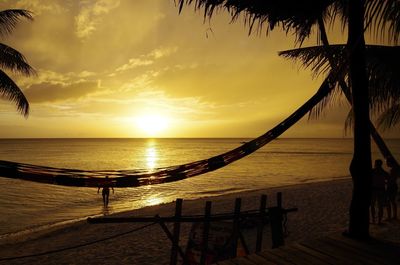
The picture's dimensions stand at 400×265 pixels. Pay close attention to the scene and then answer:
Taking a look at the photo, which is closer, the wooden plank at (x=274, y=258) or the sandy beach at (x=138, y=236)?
the wooden plank at (x=274, y=258)

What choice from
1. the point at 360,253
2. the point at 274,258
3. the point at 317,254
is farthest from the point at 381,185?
the point at 274,258

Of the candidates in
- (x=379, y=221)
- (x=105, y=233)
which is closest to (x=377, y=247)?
(x=379, y=221)

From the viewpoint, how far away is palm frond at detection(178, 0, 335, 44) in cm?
373

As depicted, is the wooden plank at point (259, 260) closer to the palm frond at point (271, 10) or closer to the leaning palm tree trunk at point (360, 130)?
the leaning palm tree trunk at point (360, 130)

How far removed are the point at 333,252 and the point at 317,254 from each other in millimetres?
241

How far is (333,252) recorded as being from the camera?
445 centimetres

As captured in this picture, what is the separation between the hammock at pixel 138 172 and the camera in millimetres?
4109

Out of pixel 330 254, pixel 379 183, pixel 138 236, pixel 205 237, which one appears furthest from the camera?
pixel 138 236

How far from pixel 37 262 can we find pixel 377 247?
8.94 metres

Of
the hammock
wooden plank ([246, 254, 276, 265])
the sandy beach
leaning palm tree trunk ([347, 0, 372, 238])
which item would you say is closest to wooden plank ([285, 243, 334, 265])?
wooden plank ([246, 254, 276, 265])

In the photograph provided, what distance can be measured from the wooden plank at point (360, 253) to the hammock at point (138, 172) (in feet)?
6.22

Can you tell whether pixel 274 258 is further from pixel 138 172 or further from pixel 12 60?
pixel 12 60

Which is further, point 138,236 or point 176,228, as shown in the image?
point 138,236

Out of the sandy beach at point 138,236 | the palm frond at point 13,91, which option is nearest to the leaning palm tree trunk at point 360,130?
the sandy beach at point 138,236
